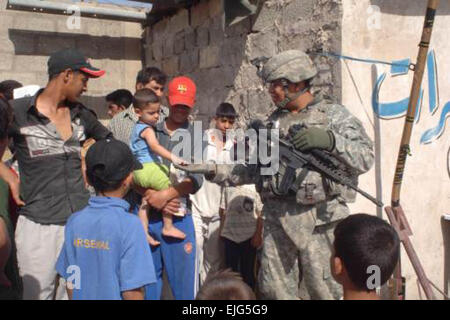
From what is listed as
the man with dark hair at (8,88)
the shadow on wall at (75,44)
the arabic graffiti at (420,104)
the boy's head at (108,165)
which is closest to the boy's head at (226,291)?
the boy's head at (108,165)

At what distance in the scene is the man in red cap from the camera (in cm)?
279

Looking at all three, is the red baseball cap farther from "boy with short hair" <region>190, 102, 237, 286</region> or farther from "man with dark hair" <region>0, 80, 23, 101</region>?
"man with dark hair" <region>0, 80, 23, 101</region>

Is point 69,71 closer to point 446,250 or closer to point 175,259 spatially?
point 175,259

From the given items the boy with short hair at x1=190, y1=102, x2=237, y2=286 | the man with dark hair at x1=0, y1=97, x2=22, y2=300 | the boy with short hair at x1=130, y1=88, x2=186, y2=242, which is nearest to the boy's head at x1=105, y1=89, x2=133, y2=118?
the boy with short hair at x1=190, y1=102, x2=237, y2=286

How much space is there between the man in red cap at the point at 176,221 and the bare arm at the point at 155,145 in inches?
3.9

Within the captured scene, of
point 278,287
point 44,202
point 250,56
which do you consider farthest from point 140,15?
point 278,287

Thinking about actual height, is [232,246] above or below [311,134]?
below

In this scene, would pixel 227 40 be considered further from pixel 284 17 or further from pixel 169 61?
pixel 169 61

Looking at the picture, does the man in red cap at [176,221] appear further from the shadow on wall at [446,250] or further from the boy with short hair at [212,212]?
the shadow on wall at [446,250]

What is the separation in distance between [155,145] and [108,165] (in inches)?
32.8

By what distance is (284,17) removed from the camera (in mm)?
3713

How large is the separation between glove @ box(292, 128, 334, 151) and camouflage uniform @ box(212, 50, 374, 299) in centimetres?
6

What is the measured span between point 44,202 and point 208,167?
907 millimetres

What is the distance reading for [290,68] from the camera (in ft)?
7.93
